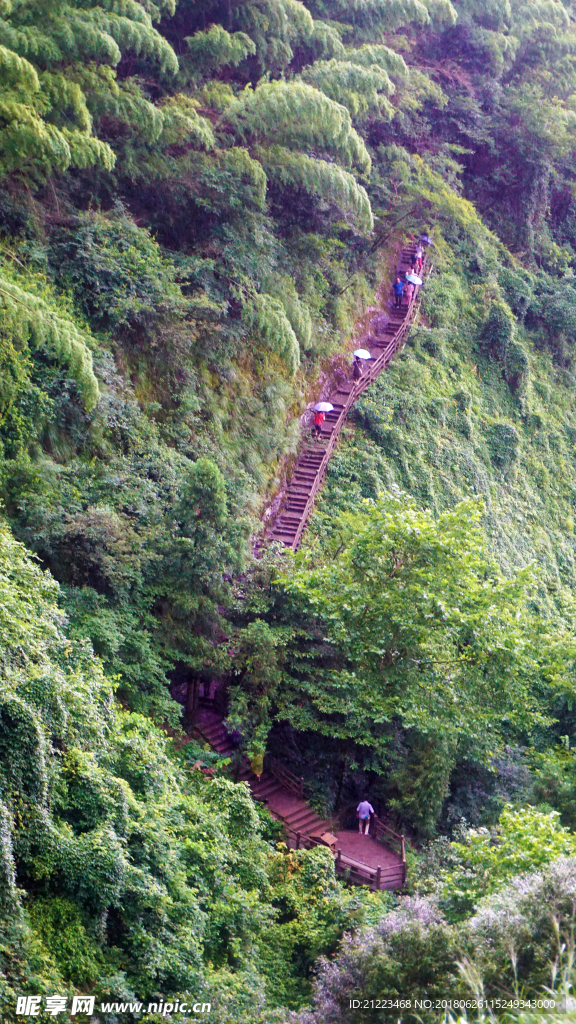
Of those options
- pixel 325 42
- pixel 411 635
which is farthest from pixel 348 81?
pixel 411 635

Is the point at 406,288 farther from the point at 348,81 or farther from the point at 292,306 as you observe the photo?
the point at 292,306

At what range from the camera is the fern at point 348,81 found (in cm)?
2334

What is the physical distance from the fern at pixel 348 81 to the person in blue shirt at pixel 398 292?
5.75 meters

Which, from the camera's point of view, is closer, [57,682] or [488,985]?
[488,985]

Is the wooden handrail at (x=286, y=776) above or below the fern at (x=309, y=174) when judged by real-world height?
below

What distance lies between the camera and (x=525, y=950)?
26.2 ft

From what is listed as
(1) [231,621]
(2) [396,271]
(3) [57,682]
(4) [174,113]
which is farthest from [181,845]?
(2) [396,271]

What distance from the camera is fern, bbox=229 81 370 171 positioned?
19922 millimetres

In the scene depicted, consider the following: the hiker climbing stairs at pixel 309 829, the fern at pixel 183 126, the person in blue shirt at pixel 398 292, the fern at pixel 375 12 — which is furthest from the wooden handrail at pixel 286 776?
the fern at pixel 375 12

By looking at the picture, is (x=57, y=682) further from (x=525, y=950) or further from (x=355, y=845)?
(x=355, y=845)

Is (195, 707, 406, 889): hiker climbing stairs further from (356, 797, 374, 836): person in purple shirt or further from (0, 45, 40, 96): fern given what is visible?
(0, 45, 40, 96): fern

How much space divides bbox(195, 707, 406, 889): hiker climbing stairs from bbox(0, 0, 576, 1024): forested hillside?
1.27 feet

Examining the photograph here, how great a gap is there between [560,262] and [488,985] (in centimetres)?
3375

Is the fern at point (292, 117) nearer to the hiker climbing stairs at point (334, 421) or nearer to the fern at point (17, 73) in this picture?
the hiker climbing stairs at point (334, 421)
